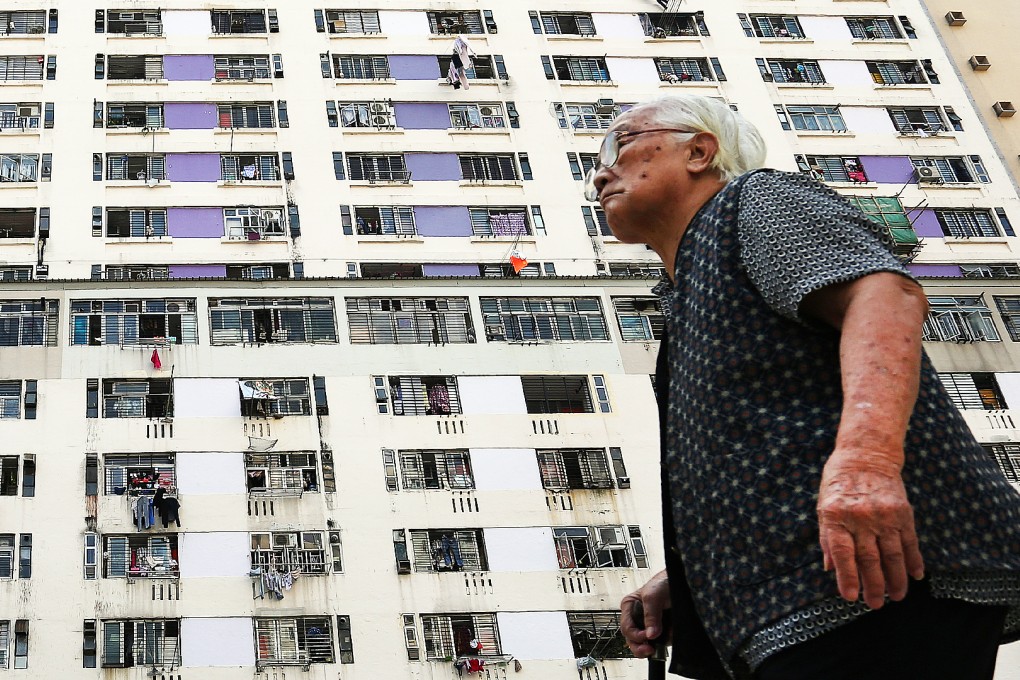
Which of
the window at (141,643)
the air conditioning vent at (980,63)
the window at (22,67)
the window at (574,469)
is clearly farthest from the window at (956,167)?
the window at (141,643)

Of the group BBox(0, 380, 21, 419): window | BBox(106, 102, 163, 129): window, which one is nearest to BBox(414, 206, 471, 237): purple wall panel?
BBox(106, 102, 163, 129): window

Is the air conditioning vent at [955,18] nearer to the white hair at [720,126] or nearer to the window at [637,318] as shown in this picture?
the window at [637,318]

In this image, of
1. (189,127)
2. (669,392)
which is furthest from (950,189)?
(669,392)

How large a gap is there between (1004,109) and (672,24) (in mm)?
11561

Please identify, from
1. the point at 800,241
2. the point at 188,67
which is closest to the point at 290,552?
the point at 188,67

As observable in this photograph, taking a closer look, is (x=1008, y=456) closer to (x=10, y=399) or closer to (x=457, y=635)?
(x=457, y=635)

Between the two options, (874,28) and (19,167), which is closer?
(19,167)

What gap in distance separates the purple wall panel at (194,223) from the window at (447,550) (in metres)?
12.0

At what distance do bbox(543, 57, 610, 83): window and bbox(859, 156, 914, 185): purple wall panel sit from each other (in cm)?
897

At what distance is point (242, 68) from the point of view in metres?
47.2

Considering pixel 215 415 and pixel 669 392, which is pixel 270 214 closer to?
pixel 215 415

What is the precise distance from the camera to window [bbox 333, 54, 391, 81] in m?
47.3

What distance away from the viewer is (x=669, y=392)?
5023 mm

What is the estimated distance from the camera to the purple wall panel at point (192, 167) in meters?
44.2
